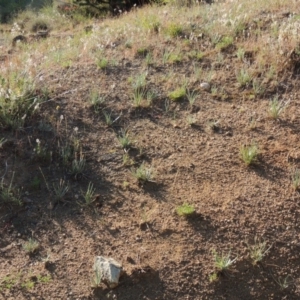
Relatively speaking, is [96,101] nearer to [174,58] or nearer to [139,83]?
[139,83]

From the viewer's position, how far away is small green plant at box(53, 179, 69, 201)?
425 centimetres

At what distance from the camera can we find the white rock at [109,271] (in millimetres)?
3545

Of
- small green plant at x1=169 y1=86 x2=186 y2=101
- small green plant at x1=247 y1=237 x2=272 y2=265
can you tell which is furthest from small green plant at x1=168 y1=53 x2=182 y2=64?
small green plant at x1=247 y1=237 x2=272 y2=265

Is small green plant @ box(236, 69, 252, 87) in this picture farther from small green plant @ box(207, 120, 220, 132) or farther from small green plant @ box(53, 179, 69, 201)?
small green plant @ box(53, 179, 69, 201)

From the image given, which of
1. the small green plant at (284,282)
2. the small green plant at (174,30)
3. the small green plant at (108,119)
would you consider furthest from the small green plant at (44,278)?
the small green plant at (174,30)

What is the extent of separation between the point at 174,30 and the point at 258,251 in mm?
3895

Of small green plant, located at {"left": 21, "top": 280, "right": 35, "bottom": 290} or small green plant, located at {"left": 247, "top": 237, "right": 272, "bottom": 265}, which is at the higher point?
small green plant, located at {"left": 21, "top": 280, "right": 35, "bottom": 290}

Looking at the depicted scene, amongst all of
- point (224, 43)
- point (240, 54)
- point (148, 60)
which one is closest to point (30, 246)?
Answer: point (148, 60)

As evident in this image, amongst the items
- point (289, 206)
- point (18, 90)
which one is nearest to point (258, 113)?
point (289, 206)

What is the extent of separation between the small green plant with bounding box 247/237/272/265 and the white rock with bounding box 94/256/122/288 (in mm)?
1012

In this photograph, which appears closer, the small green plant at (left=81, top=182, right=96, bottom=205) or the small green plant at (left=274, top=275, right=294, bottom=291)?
the small green plant at (left=274, top=275, right=294, bottom=291)

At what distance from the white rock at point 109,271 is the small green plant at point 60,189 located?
85cm

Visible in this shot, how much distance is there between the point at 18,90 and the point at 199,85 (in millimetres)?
1970

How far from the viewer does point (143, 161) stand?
4.58 meters
